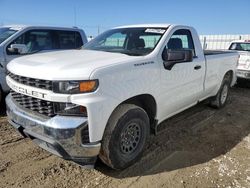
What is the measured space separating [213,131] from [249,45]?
6.51 m

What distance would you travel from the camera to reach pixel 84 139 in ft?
9.39

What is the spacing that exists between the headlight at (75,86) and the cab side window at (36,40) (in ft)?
12.0

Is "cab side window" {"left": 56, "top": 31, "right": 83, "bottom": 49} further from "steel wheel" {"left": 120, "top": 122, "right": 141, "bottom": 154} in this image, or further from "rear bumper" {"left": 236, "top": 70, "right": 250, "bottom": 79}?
"rear bumper" {"left": 236, "top": 70, "right": 250, "bottom": 79}

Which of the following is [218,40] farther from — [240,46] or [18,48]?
[18,48]

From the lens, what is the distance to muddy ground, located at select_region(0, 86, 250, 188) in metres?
3.28

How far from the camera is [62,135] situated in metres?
2.79

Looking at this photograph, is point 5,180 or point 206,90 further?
point 206,90

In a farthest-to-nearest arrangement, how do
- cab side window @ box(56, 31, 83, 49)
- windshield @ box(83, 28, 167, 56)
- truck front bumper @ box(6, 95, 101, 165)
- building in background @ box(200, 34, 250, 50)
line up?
building in background @ box(200, 34, 250, 50) → cab side window @ box(56, 31, 83, 49) → windshield @ box(83, 28, 167, 56) → truck front bumper @ box(6, 95, 101, 165)

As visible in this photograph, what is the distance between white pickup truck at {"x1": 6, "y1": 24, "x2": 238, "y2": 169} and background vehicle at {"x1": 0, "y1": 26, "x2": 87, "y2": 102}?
209cm

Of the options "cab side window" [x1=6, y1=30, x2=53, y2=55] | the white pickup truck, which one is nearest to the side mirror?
"cab side window" [x1=6, y1=30, x2=53, y2=55]

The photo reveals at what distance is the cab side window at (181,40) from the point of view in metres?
4.30

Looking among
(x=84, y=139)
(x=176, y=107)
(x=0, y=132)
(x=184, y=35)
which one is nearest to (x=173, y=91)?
(x=176, y=107)

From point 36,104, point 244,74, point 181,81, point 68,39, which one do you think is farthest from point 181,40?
point 244,74

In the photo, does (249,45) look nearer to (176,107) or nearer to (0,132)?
(176,107)
